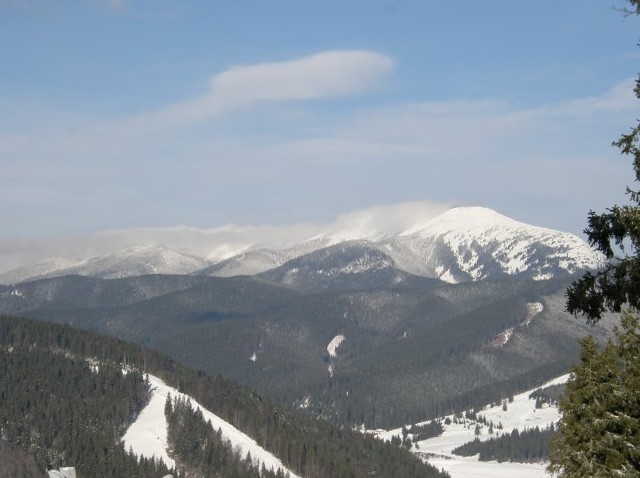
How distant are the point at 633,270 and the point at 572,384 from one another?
48.3 feet

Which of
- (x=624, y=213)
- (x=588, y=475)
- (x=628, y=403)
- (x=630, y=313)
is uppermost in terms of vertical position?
(x=624, y=213)

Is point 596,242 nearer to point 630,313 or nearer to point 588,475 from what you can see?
point 630,313

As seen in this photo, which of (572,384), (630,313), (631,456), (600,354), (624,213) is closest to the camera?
(624,213)

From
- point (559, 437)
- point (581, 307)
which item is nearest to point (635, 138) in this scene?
point (581, 307)

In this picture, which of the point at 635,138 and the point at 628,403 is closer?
the point at 635,138

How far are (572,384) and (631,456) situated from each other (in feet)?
19.1

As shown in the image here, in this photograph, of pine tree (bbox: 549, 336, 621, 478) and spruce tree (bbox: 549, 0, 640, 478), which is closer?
spruce tree (bbox: 549, 0, 640, 478)

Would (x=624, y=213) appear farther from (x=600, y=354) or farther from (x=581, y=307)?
(x=600, y=354)

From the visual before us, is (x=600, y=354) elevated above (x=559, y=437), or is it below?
above

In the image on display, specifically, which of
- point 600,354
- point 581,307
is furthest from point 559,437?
point 581,307

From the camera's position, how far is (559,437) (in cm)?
4128

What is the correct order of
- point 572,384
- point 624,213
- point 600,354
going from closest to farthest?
1. point 624,213
2. point 600,354
3. point 572,384

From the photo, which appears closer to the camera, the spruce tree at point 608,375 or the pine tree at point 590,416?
the spruce tree at point 608,375

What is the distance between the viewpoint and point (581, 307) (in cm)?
2620
